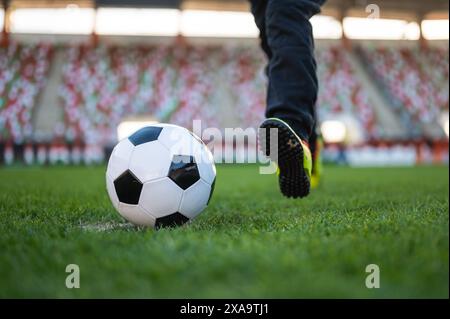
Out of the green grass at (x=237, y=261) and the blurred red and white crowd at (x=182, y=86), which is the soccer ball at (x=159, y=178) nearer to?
the green grass at (x=237, y=261)

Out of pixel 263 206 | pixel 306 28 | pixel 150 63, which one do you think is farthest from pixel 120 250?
pixel 150 63

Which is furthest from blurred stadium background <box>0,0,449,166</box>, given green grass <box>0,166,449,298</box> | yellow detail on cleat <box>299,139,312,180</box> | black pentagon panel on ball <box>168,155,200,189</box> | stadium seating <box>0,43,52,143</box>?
green grass <box>0,166,449,298</box>

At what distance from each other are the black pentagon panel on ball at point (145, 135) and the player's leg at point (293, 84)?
395 millimetres

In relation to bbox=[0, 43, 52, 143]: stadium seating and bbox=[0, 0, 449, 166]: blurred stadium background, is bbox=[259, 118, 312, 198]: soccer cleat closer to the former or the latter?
bbox=[0, 0, 449, 166]: blurred stadium background

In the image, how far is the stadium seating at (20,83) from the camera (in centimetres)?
1344

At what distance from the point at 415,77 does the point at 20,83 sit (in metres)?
14.0

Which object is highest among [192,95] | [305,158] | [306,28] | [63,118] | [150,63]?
[150,63]

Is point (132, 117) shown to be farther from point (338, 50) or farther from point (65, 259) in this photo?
point (65, 259)

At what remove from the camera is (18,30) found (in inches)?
615

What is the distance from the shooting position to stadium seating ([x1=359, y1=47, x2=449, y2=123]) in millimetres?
15594

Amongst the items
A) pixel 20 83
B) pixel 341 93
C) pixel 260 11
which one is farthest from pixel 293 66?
pixel 20 83

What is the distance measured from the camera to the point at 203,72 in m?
15.5

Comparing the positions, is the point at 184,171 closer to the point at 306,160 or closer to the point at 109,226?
the point at 109,226

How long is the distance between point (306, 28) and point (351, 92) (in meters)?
14.6
